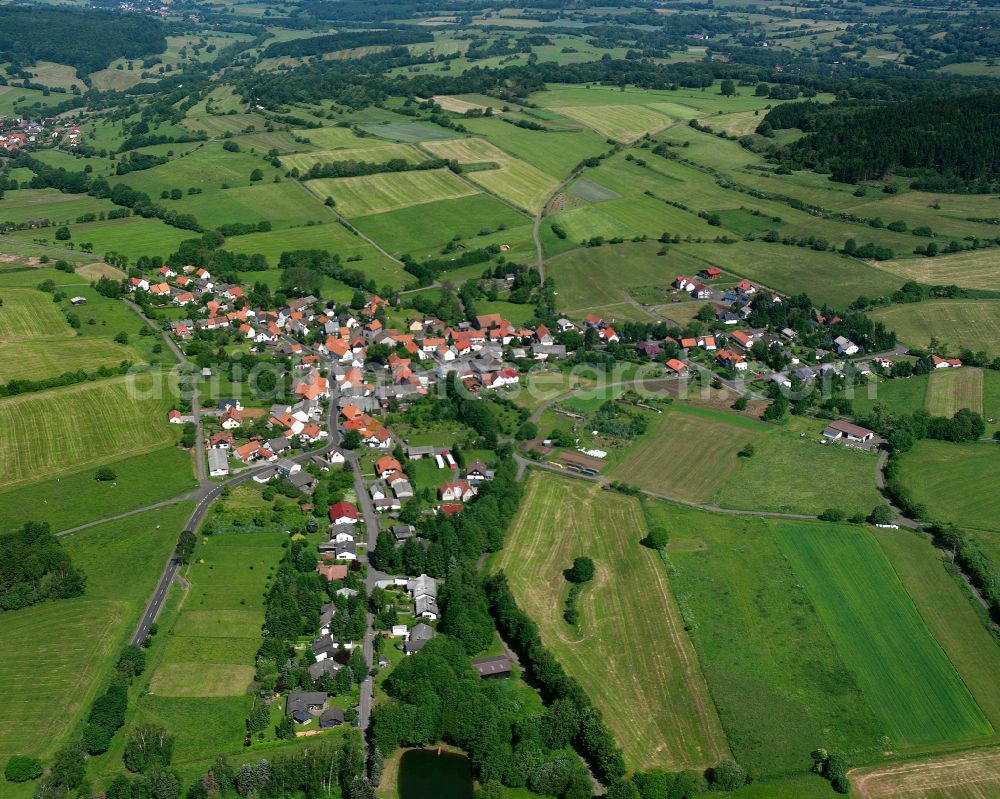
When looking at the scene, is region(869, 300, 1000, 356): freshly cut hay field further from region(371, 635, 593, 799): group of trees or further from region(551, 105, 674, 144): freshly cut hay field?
region(551, 105, 674, 144): freshly cut hay field

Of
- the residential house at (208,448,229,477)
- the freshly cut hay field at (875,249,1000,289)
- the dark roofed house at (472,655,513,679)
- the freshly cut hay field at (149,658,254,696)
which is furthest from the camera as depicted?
the freshly cut hay field at (875,249,1000,289)

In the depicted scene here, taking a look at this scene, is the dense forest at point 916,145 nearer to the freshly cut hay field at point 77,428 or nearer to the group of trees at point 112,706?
the freshly cut hay field at point 77,428

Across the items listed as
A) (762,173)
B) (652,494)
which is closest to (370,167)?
(762,173)

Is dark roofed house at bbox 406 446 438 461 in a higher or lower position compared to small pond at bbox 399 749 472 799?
higher

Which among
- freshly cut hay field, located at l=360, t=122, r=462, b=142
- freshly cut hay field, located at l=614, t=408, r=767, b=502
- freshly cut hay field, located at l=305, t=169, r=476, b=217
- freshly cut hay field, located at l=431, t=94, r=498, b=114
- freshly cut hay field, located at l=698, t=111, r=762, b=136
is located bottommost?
freshly cut hay field, located at l=614, t=408, r=767, b=502

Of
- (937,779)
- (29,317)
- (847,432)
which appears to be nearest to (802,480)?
(847,432)

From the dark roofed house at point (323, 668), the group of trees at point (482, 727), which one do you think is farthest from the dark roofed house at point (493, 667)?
the dark roofed house at point (323, 668)

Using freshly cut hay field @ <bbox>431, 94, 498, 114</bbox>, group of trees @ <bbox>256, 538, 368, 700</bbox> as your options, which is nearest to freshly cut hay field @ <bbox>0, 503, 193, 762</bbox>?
group of trees @ <bbox>256, 538, 368, 700</bbox>
